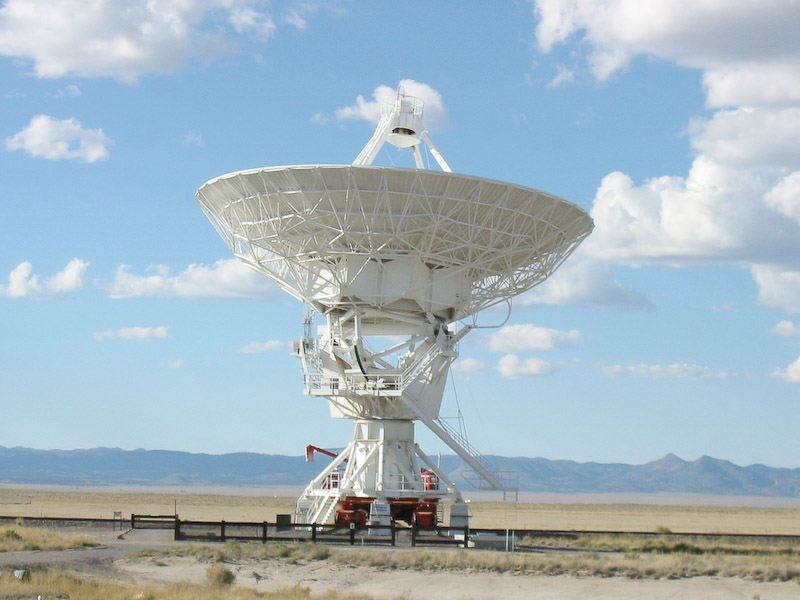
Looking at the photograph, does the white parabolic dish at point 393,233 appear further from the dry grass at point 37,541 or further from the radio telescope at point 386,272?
the dry grass at point 37,541

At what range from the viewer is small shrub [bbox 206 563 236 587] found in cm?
2167

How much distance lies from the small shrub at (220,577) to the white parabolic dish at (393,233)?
1182cm

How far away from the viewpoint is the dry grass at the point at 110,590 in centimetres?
1917

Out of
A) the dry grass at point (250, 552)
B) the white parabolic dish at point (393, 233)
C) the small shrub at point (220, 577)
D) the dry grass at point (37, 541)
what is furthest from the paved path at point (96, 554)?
the white parabolic dish at point (393, 233)

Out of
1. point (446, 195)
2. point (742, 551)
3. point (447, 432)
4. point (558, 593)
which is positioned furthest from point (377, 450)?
point (558, 593)

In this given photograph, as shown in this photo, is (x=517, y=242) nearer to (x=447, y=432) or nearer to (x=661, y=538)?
(x=447, y=432)

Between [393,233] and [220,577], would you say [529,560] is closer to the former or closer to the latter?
[220,577]

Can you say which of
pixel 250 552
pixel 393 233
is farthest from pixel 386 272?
pixel 250 552

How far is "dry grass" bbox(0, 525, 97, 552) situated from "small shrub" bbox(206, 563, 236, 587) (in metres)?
7.21

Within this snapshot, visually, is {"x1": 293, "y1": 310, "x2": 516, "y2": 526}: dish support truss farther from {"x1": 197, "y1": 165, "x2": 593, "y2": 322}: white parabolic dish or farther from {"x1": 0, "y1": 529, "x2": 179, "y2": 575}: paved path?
{"x1": 0, "y1": 529, "x2": 179, "y2": 575}: paved path

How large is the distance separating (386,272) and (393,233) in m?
1.68

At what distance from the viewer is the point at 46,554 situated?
1016 inches

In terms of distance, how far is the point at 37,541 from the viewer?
28688mm

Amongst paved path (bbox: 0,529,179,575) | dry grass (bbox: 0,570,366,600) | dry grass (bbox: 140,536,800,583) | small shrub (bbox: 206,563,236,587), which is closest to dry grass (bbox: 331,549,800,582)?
dry grass (bbox: 140,536,800,583)
